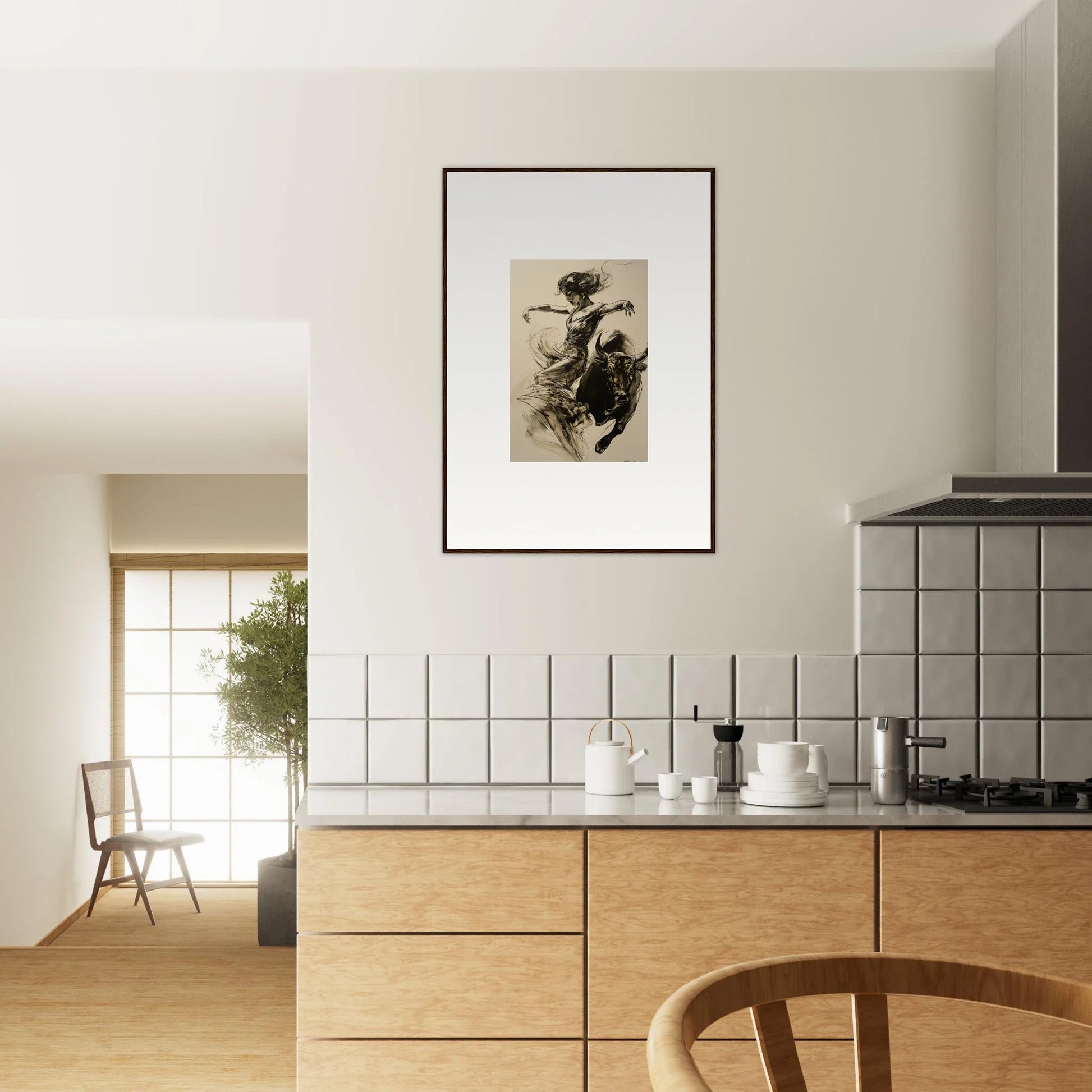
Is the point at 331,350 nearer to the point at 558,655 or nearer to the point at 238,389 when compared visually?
the point at 238,389

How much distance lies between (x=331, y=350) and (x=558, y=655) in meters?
0.96

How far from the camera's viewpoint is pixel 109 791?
700 centimetres

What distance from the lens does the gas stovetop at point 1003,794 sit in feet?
7.26

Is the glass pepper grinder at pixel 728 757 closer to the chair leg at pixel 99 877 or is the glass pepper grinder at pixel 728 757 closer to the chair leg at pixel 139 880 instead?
the chair leg at pixel 139 880

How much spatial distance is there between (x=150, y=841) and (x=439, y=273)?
5.03 meters

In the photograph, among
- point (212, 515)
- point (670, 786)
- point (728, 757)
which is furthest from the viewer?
point (212, 515)

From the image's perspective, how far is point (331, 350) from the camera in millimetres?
2646

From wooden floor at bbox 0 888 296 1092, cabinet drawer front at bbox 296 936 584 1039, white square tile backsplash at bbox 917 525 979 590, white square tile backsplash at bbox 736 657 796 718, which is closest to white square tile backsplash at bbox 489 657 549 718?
white square tile backsplash at bbox 736 657 796 718

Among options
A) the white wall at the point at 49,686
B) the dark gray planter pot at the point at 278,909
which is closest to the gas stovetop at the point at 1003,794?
the dark gray planter pot at the point at 278,909

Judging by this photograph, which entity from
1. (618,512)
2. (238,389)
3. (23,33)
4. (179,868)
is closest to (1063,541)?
(618,512)

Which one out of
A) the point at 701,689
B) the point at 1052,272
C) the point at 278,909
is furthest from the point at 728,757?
the point at 278,909

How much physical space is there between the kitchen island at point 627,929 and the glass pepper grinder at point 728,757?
327mm

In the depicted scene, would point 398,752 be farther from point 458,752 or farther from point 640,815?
point 640,815

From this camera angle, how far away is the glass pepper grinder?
2.45 m
